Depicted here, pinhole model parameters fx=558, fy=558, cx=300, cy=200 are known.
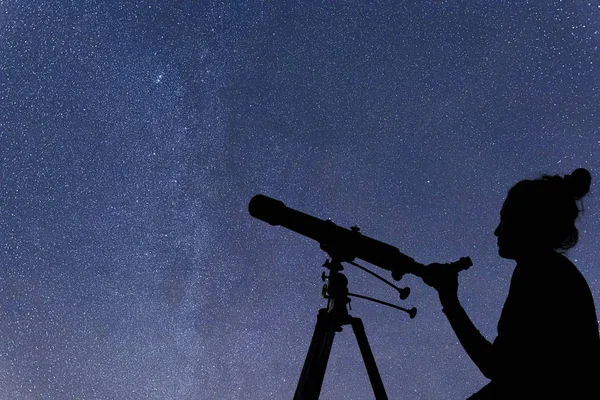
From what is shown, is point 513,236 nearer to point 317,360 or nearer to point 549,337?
point 549,337

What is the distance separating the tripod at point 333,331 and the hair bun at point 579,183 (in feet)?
3.87

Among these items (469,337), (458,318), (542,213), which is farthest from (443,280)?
(542,213)

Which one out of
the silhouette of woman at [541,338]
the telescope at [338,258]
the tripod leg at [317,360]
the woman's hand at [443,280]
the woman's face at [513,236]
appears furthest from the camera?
the telescope at [338,258]

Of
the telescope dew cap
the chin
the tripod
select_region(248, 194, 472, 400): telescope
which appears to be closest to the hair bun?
the chin

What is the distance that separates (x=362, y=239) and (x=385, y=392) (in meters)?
0.80

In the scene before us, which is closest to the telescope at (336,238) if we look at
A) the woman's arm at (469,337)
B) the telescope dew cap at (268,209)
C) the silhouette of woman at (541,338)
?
the telescope dew cap at (268,209)

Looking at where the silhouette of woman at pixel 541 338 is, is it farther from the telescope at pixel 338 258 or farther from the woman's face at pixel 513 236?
the telescope at pixel 338 258

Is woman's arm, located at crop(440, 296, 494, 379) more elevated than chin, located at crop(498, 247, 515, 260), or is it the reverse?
chin, located at crop(498, 247, 515, 260)

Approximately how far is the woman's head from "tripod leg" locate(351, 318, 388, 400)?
37.1 inches

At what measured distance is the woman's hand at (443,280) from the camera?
2.36 meters

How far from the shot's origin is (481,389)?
1.89 m

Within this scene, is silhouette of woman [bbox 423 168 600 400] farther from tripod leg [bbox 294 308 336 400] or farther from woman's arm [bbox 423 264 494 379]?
tripod leg [bbox 294 308 336 400]

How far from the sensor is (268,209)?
2.78 metres

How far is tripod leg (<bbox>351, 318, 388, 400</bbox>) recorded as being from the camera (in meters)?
2.86
